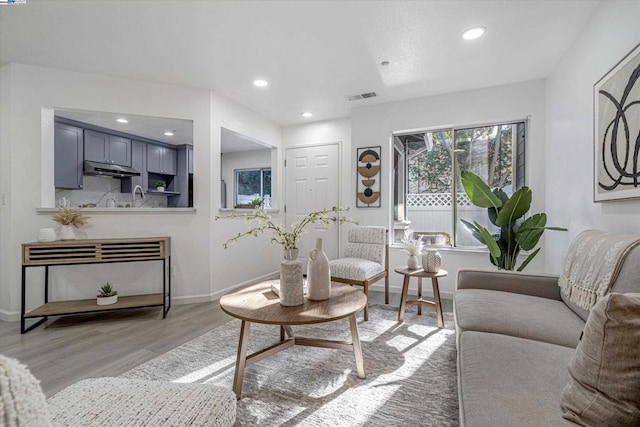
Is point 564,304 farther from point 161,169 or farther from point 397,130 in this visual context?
Result: point 161,169

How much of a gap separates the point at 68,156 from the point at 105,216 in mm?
1847

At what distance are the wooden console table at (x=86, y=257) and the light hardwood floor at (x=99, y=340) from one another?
0.14 m

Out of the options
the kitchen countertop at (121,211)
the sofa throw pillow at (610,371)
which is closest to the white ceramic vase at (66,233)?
the kitchen countertop at (121,211)

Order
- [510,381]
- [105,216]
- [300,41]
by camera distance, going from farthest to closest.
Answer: [105,216] → [300,41] → [510,381]

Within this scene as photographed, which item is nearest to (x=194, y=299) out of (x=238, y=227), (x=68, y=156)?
(x=238, y=227)

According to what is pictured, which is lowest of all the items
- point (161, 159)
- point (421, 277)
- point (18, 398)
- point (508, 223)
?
point (421, 277)

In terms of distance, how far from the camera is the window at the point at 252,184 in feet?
21.0

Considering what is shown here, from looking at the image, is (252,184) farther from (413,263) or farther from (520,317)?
(520,317)

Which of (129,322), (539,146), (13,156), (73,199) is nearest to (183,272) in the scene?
(129,322)

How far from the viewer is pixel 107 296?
9.52 feet

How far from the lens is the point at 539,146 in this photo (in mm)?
3211

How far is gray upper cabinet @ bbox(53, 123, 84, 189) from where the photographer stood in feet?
13.4

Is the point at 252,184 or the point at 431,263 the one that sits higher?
the point at 252,184

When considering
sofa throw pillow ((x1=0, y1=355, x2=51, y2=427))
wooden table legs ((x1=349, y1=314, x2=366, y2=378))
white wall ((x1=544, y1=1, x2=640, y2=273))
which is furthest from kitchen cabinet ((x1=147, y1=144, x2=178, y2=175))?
white wall ((x1=544, y1=1, x2=640, y2=273))
